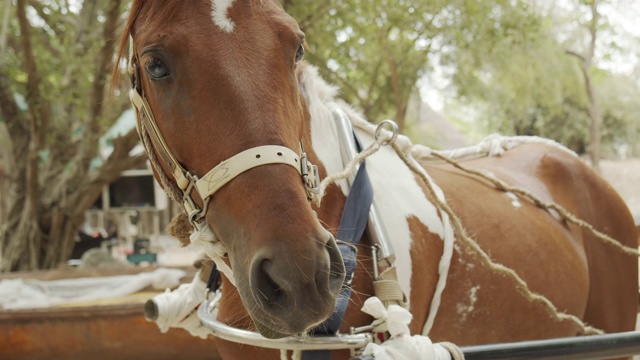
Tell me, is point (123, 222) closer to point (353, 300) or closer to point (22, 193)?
point (22, 193)

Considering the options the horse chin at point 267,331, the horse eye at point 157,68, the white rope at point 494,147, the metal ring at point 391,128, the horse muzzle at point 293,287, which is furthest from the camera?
the white rope at point 494,147

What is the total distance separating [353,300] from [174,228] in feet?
1.71

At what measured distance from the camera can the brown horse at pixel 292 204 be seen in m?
1.28

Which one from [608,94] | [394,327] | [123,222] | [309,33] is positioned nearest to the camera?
[394,327]

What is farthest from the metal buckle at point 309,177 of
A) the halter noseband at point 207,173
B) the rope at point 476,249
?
the rope at point 476,249

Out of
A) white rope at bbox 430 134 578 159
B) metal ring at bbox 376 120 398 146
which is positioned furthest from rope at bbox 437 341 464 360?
white rope at bbox 430 134 578 159

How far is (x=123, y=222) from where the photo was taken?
14.7 meters

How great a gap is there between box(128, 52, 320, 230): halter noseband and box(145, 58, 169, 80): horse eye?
112mm

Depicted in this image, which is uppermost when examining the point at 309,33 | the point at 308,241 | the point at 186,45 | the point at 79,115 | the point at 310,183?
the point at 309,33

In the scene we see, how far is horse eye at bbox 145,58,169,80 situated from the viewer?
1.46 metres

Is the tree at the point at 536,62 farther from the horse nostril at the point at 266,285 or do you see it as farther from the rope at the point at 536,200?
the horse nostril at the point at 266,285

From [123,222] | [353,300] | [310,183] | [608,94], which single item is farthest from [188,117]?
[608,94]

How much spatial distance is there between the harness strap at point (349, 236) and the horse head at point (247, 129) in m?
0.23

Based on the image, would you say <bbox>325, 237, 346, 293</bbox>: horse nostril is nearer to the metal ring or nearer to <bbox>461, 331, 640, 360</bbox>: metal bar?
<bbox>461, 331, 640, 360</bbox>: metal bar
